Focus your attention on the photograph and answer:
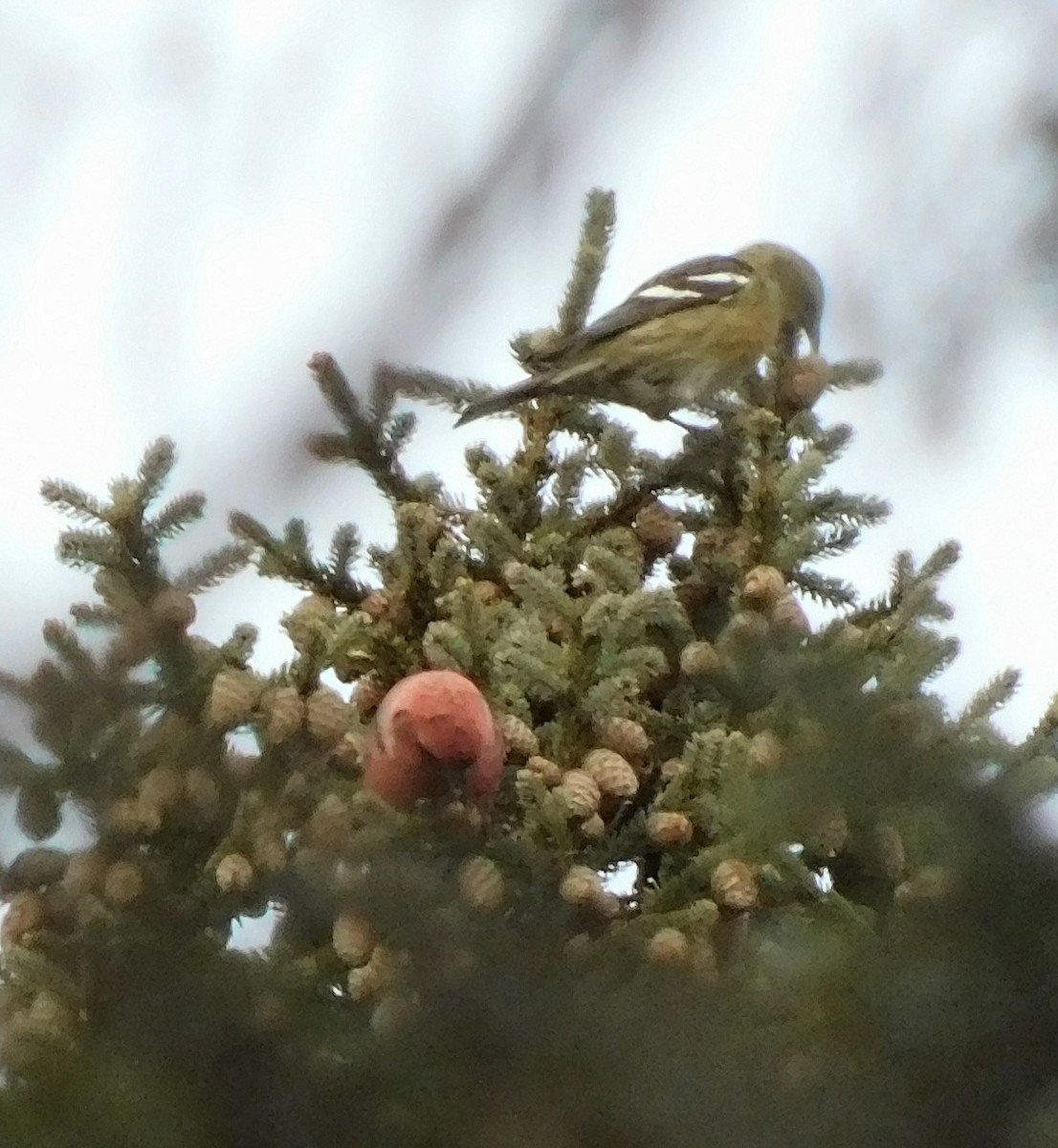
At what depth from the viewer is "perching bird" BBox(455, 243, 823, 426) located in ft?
3.23

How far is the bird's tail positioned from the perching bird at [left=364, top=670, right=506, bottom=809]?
0.30m

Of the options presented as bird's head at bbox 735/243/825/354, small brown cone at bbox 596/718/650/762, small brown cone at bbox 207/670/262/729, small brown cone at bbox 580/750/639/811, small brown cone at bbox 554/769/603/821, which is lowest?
small brown cone at bbox 207/670/262/729

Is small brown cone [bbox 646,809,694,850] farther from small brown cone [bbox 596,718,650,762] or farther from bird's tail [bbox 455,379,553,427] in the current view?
bird's tail [bbox 455,379,553,427]

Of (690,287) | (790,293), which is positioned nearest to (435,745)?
(790,293)

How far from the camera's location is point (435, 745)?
1.99 feet

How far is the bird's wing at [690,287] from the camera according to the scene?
4.38ft

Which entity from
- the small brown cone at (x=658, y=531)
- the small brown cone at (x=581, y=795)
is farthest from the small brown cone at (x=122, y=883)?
the small brown cone at (x=658, y=531)

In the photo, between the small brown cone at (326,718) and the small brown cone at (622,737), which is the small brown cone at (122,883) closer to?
the small brown cone at (326,718)

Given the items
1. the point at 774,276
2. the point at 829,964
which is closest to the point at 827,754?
the point at 829,964

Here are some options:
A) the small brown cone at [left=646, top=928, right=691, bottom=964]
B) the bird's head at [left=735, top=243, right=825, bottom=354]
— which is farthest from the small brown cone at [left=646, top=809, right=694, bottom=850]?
the bird's head at [left=735, top=243, right=825, bottom=354]

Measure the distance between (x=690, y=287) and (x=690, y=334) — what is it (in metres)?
0.11

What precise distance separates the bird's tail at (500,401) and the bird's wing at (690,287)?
0.37m

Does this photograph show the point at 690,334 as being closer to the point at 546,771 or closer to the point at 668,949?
the point at 546,771

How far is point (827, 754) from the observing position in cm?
28
